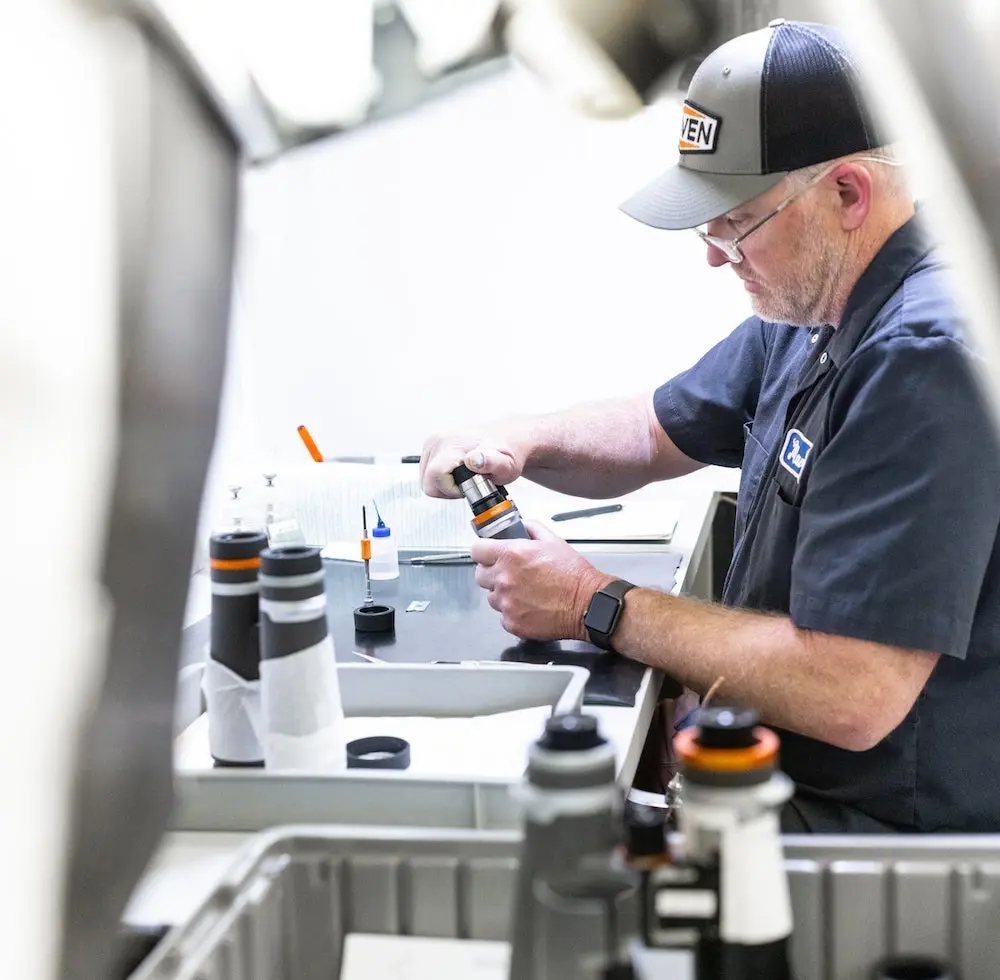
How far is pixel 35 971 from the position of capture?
0.50 metres

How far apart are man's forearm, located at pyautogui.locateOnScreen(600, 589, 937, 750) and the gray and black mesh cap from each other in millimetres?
486

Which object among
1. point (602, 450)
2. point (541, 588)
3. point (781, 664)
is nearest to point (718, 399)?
point (602, 450)

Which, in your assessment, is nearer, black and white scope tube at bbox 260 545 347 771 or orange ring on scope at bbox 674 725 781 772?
orange ring on scope at bbox 674 725 781 772

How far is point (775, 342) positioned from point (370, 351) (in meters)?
0.79

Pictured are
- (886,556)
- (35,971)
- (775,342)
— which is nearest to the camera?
(35,971)

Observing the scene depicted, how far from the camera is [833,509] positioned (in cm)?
116

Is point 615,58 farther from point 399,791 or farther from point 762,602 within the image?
point 762,602

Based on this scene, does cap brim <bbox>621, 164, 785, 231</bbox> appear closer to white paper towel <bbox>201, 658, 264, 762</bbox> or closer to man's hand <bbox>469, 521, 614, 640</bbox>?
man's hand <bbox>469, 521, 614, 640</bbox>

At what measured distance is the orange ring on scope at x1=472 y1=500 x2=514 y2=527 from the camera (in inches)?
57.5

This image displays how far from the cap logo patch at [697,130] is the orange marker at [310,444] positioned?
652 mm

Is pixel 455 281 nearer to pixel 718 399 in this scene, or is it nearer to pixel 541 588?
pixel 718 399

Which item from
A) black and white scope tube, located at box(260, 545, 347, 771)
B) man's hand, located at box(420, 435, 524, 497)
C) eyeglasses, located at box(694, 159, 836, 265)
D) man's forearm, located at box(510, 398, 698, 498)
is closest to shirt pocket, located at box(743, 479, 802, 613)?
eyeglasses, located at box(694, 159, 836, 265)

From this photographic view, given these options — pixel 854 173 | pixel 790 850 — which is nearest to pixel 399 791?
pixel 790 850

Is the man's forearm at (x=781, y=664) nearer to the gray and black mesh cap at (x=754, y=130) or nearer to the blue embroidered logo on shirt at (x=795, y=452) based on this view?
the blue embroidered logo on shirt at (x=795, y=452)
